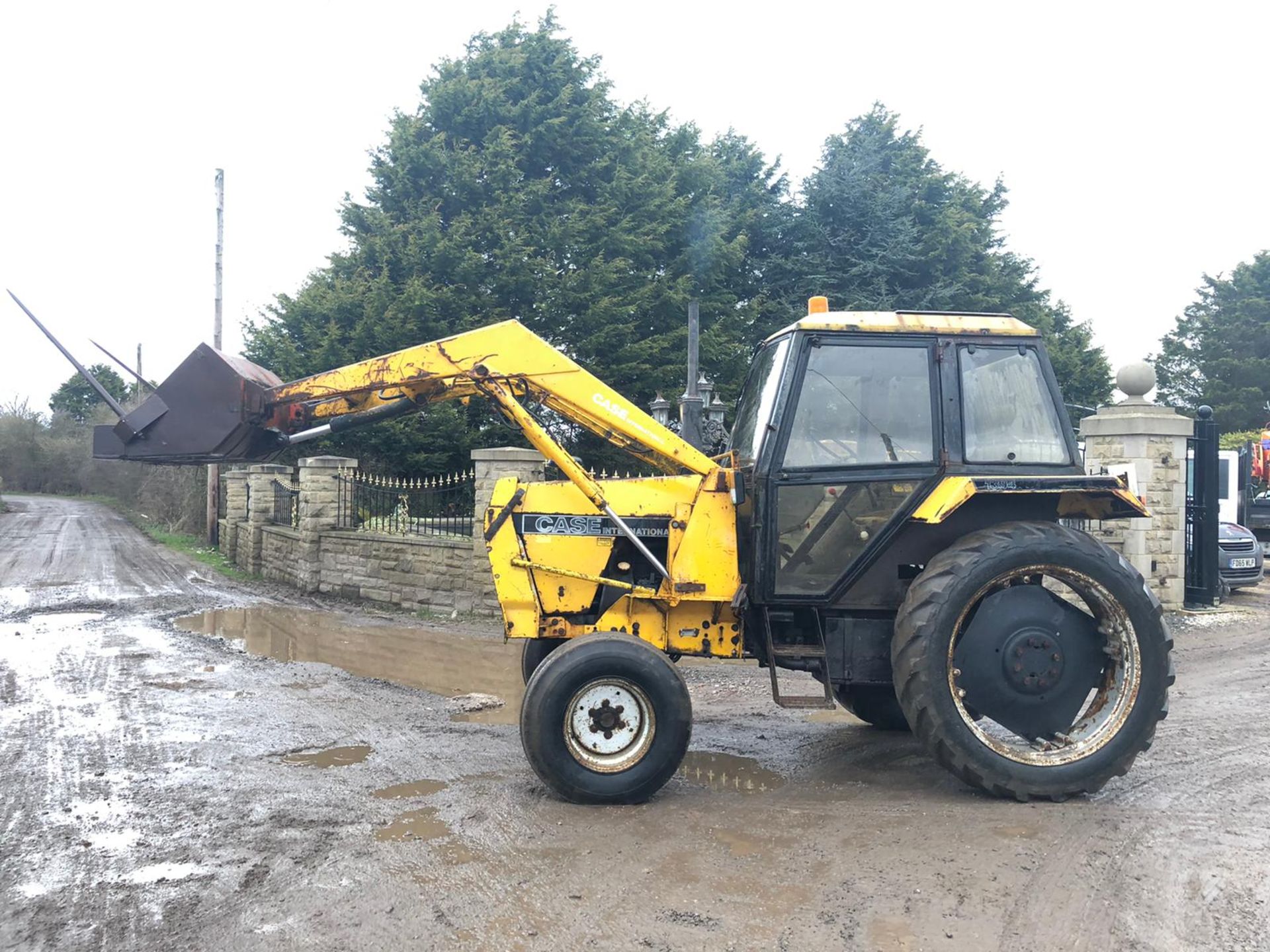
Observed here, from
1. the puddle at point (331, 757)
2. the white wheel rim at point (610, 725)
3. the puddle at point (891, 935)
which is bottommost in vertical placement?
the puddle at point (331, 757)

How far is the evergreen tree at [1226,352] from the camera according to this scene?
1427 inches

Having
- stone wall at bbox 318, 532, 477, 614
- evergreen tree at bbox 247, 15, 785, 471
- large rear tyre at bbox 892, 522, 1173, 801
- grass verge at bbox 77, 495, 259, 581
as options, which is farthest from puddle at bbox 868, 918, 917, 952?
evergreen tree at bbox 247, 15, 785, 471

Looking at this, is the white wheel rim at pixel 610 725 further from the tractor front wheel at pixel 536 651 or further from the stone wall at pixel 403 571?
the stone wall at pixel 403 571

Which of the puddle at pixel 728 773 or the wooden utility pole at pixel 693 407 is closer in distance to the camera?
the puddle at pixel 728 773

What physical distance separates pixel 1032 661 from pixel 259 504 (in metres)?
14.7

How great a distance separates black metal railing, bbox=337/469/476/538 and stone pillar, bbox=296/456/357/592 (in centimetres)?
9

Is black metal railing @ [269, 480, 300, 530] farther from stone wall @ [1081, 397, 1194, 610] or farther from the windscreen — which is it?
Answer: stone wall @ [1081, 397, 1194, 610]

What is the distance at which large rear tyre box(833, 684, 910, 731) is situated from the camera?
6051 millimetres

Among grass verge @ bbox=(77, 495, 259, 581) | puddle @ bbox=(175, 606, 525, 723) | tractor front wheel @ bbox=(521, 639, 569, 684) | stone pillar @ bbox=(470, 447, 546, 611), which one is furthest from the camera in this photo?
grass verge @ bbox=(77, 495, 259, 581)

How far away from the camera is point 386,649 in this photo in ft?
31.5

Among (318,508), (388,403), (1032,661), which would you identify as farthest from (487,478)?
(1032,661)

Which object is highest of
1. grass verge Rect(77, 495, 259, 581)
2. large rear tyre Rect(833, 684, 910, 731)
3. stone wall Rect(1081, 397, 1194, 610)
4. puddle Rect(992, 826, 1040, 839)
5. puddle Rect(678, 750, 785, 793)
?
stone wall Rect(1081, 397, 1194, 610)

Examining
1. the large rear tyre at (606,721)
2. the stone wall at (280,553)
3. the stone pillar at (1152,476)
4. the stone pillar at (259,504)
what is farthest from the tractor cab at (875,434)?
the stone pillar at (259,504)

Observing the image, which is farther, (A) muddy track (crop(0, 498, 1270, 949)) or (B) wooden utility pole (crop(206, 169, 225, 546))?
(B) wooden utility pole (crop(206, 169, 225, 546))
